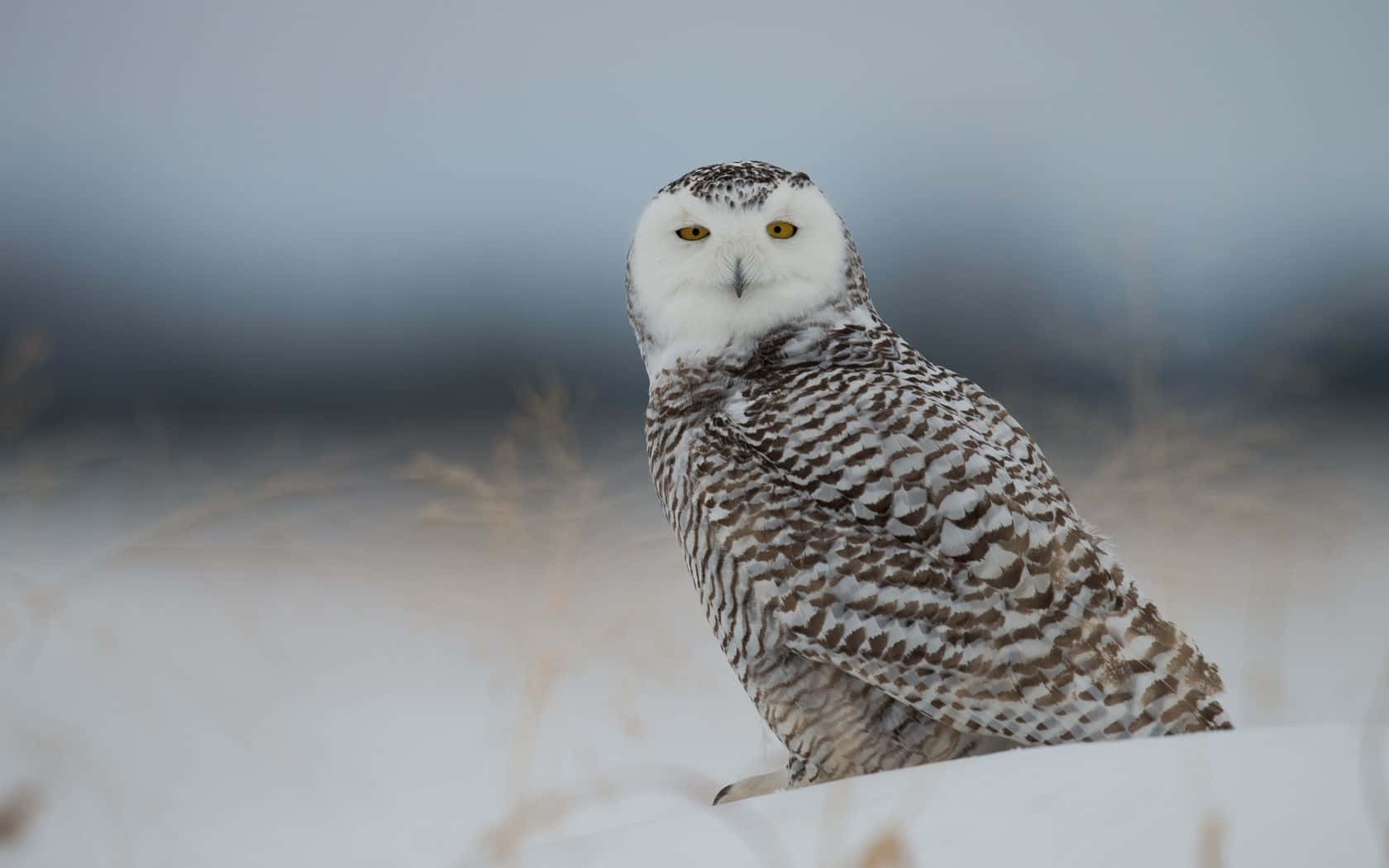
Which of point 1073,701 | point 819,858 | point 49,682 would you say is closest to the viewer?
point 819,858

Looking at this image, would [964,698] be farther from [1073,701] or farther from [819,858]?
[819,858]

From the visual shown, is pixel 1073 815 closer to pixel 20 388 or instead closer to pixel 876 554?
pixel 876 554

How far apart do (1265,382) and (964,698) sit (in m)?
0.74

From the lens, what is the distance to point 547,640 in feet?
5.51

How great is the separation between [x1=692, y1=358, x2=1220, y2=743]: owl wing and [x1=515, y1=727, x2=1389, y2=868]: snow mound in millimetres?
514

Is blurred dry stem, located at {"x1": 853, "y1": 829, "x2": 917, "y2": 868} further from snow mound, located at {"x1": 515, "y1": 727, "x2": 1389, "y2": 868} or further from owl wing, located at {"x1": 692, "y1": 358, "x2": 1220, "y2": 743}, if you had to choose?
owl wing, located at {"x1": 692, "y1": 358, "x2": 1220, "y2": 743}

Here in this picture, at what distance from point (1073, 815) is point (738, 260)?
166 cm

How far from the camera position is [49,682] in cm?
230

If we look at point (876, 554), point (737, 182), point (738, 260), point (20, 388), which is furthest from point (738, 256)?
point (20, 388)

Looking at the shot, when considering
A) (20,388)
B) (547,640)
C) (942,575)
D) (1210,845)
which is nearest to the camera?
(1210,845)

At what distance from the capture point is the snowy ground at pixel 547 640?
4.34ft

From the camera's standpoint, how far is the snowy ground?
1323 mm

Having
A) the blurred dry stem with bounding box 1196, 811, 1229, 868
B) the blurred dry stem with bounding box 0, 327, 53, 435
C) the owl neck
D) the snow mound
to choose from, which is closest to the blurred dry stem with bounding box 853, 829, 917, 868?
the snow mound

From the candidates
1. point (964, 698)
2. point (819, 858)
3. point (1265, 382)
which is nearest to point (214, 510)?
point (819, 858)
